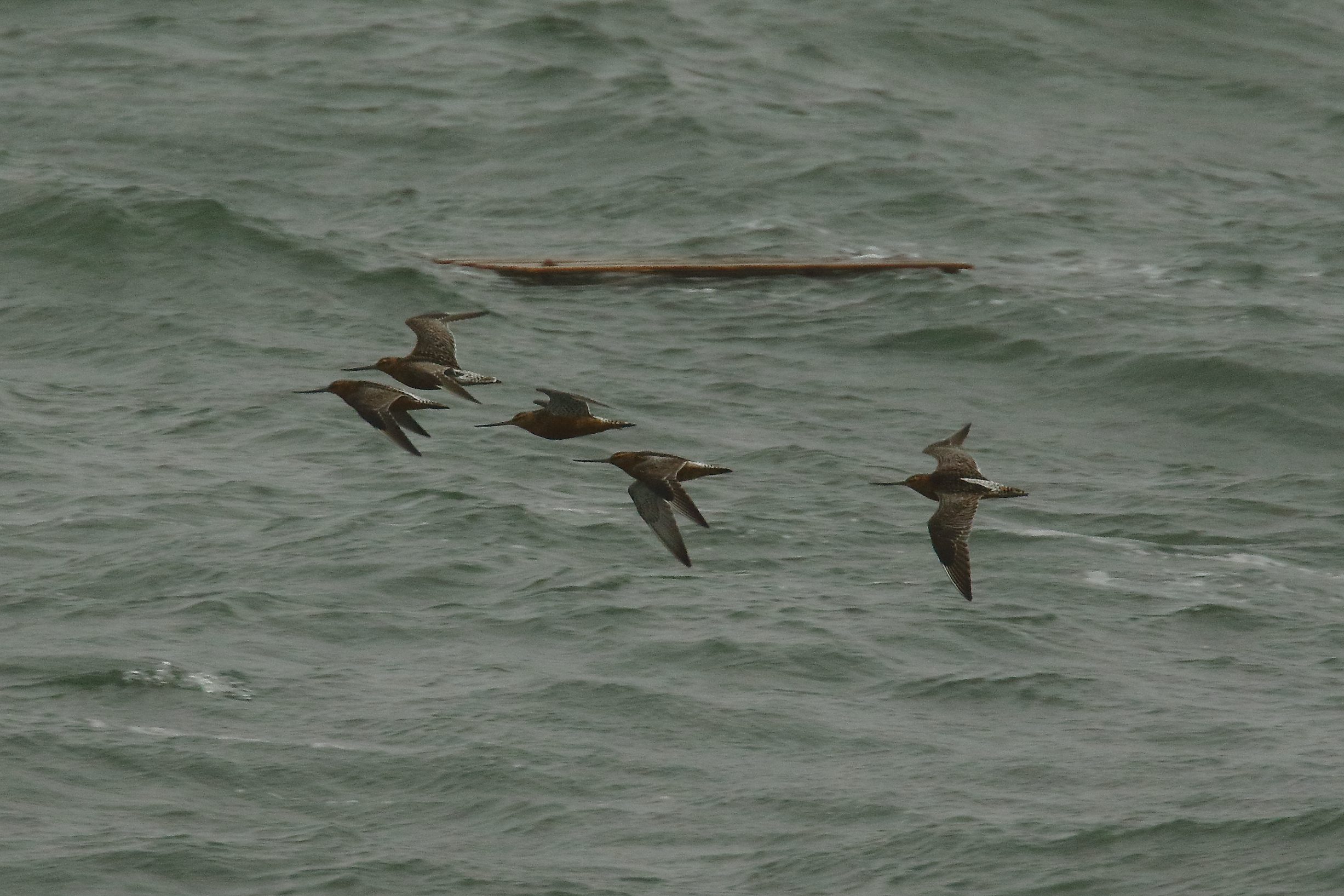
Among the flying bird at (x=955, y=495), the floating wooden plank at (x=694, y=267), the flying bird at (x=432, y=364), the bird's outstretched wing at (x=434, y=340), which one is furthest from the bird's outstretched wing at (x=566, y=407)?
the floating wooden plank at (x=694, y=267)

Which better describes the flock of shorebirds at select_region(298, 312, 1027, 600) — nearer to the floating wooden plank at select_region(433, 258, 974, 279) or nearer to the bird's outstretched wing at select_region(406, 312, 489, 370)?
the bird's outstretched wing at select_region(406, 312, 489, 370)

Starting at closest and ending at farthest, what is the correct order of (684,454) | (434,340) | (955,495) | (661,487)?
Result: 1. (661,487)
2. (955,495)
3. (434,340)
4. (684,454)

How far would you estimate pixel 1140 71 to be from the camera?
39.6m

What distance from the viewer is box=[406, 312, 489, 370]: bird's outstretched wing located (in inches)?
703

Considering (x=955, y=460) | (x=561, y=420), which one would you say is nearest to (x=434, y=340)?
(x=561, y=420)

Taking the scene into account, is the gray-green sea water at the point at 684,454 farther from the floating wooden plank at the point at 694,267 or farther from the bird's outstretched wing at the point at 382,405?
the bird's outstretched wing at the point at 382,405

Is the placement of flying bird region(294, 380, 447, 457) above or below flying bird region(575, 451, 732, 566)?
above

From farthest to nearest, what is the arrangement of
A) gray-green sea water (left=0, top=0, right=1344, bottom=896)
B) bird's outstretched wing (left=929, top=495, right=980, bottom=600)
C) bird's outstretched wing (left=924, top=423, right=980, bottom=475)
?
gray-green sea water (left=0, top=0, right=1344, bottom=896), bird's outstretched wing (left=924, top=423, right=980, bottom=475), bird's outstretched wing (left=929, top=495, right=980, bottom=600)

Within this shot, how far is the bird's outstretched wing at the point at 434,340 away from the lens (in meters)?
17.9

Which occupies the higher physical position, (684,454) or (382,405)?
(382,405)

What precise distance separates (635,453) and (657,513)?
0.55m

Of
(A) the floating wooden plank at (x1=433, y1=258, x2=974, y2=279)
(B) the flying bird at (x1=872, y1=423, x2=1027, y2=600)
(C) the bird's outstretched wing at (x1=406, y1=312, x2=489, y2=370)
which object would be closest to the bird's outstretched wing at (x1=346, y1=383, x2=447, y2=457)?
(C) the bird's outstretched wing at (x1=406, y1=312, x2=489, y2=370)

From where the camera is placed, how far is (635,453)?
16469 millimetres

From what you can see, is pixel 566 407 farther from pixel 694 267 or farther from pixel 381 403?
pixel 694 267
